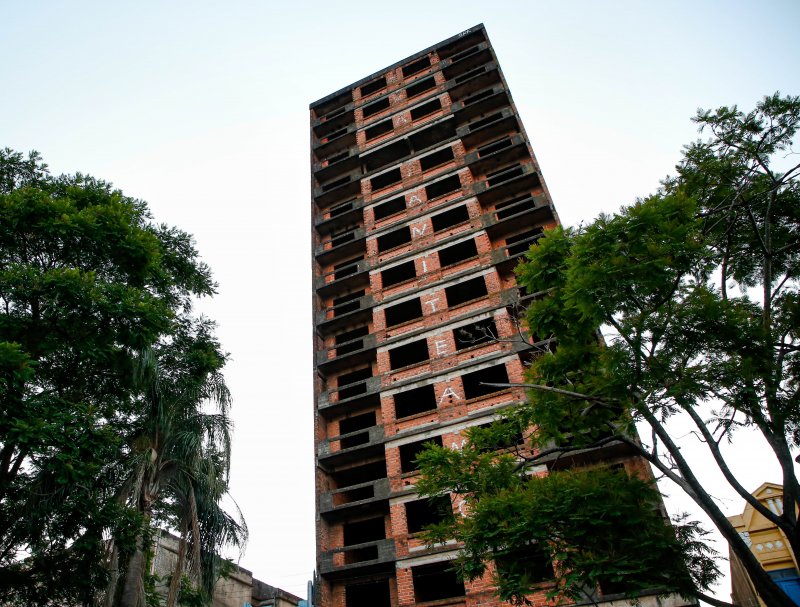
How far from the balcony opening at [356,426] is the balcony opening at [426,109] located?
55.6 ft

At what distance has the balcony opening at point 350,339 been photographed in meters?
26.9

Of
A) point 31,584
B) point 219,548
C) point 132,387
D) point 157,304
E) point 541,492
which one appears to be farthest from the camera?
point 219,548

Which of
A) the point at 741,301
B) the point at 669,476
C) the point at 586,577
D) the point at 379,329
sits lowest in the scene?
the point at 586,577

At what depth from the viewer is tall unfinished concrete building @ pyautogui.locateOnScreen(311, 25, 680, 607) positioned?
2138cm

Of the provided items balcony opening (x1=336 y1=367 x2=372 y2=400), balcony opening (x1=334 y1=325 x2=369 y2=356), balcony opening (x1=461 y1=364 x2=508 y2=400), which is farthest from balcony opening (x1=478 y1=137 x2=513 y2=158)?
balcony opening (x1=336 y1=367 x2=372 y2=400)

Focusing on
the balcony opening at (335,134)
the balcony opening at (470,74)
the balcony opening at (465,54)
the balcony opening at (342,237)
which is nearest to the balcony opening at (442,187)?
the balcony opening at (342,237)

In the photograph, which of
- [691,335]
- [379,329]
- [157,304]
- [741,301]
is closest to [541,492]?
[691,335]

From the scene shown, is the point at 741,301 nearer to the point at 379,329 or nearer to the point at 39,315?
the point at 39,315

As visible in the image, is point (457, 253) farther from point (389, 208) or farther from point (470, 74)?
point (470, 74)

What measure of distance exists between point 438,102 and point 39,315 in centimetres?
2422

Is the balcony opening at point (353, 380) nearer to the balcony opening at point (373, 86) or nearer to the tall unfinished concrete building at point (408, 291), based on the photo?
the tall unfinished concrete building at point (408, 291)

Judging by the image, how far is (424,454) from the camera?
1154cm

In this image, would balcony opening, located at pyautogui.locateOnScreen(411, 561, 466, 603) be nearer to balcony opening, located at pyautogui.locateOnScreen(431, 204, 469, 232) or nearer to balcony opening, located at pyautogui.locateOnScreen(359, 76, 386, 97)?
balcony opening, located at pyautogui.locateOnScreen(431, 204, 469, 232)

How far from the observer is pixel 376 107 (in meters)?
34.1
